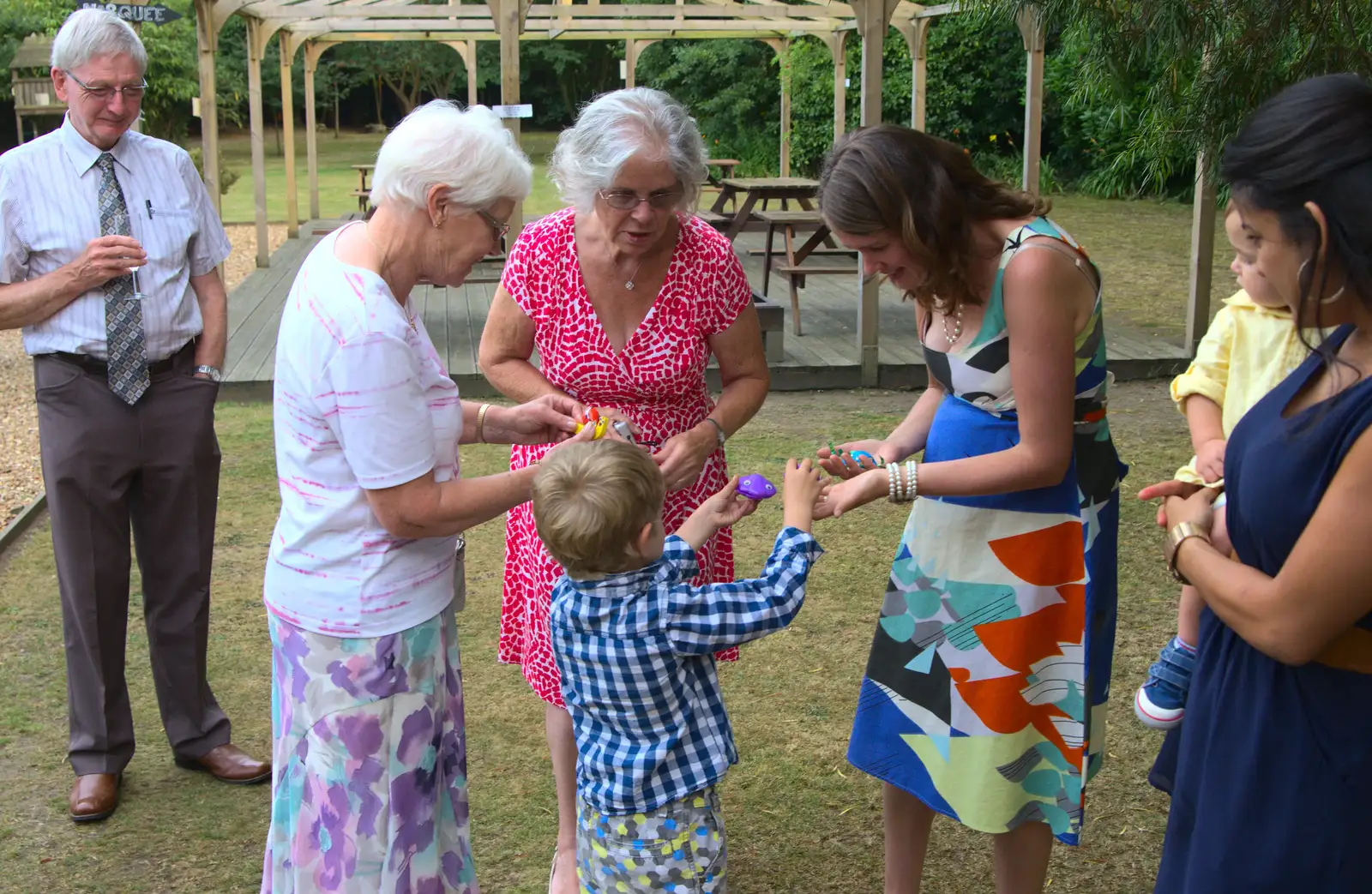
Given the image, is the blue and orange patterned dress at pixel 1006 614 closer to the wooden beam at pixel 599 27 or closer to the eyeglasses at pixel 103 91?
the eyeglasses at pixel 103 91

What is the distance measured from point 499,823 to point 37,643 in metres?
2.02

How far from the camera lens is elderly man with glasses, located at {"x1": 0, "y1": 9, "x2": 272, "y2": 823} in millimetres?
3039

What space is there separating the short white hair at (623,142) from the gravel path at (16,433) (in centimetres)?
400

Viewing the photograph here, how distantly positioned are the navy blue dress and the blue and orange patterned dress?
0.60 meters

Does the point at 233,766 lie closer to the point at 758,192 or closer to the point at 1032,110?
the point at 758,192

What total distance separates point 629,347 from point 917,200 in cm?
75

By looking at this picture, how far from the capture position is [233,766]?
3.35m

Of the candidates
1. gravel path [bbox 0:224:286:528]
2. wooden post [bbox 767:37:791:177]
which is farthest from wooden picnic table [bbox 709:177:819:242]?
gravel path [bbox 0:224:286:528]

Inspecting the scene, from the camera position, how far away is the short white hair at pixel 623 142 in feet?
7.98

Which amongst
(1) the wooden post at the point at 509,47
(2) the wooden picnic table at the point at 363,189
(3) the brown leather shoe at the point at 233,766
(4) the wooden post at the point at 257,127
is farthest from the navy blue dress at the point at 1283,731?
(4) the wooden post at the point at 257,127

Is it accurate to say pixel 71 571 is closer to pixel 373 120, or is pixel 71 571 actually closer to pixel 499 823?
pixel 499 823

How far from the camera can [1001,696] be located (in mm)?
2248

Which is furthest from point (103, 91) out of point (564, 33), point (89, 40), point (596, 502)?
point (564, 33)

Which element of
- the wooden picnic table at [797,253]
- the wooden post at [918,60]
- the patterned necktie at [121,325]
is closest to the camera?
the patterned necktie at [121,325]
